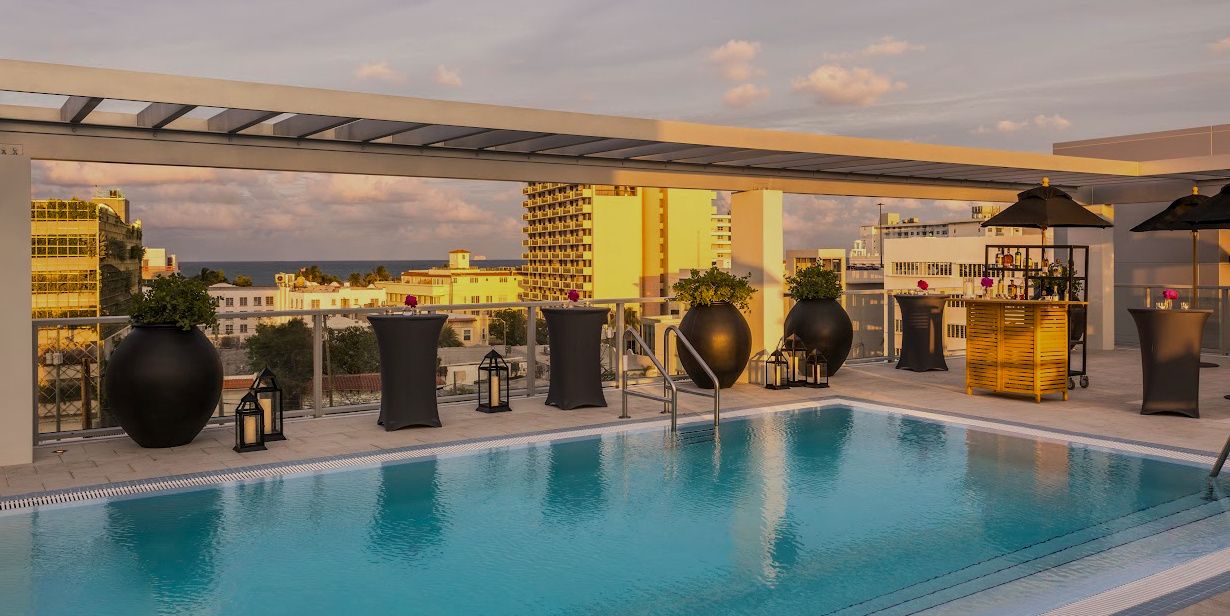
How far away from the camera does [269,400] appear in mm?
8227

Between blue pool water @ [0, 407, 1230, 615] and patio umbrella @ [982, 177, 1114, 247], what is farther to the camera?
patio umbrella @ [982, 177, 1114, 247]

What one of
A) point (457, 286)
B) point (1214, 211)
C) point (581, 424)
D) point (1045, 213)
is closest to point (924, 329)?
point (1045, 213)

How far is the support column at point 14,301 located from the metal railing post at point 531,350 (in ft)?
16.0

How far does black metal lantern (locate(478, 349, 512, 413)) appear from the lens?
32.2 ft

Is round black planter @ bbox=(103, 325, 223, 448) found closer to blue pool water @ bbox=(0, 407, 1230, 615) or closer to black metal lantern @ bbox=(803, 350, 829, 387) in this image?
blue pool water @ bbox=(0, 407, 1230, 615)

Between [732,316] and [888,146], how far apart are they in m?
2.62

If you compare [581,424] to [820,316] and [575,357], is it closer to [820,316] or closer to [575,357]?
[575,357]

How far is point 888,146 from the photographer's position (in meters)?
10.5

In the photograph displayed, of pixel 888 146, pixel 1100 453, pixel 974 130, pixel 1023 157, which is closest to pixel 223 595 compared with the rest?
pixel 1100 453

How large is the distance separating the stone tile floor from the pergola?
735mm

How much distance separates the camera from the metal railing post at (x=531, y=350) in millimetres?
10539

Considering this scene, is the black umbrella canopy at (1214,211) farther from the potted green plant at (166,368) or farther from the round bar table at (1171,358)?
the potted green plant at (166,368)

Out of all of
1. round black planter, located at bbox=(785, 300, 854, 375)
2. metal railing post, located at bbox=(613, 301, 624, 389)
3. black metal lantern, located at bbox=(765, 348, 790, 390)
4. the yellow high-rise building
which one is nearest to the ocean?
the yellow high-rise building

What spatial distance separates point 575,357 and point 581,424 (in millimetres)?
1092
